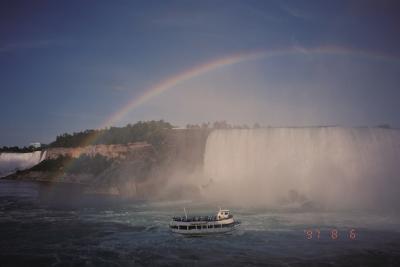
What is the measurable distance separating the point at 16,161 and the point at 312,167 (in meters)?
89.3

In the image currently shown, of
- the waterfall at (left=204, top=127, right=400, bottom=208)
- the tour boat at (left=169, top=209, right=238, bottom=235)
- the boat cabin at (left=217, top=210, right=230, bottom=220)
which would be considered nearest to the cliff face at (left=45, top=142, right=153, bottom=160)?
the waterfall at (left=204, top=127, right=400, bottom=208)

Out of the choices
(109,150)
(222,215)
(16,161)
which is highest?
(16,161)

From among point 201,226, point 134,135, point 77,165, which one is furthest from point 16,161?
point 201,226

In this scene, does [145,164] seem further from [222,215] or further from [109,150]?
[222,215]

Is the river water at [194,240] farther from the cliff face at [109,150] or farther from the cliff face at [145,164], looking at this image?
the cliff face at [109,150]

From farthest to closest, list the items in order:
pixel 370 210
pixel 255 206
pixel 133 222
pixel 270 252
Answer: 1. pixel 255 206
2. pixel 370 210
3. pixel 133 222
4. pixel 270 252

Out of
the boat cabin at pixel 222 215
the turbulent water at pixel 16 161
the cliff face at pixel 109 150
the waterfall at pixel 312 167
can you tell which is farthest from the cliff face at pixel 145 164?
the turbulent water at pixel 16 161

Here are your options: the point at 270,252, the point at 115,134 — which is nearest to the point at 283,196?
the point at 270,252

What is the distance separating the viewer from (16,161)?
11056 cm

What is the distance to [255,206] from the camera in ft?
132

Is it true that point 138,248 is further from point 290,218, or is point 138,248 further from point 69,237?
point 290,218

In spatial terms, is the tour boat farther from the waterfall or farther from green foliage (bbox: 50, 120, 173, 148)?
green foliage (bbox: 50, 120, 173, 148)

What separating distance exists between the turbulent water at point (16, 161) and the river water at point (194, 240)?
238 feet

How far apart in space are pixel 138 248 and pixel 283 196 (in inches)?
950
